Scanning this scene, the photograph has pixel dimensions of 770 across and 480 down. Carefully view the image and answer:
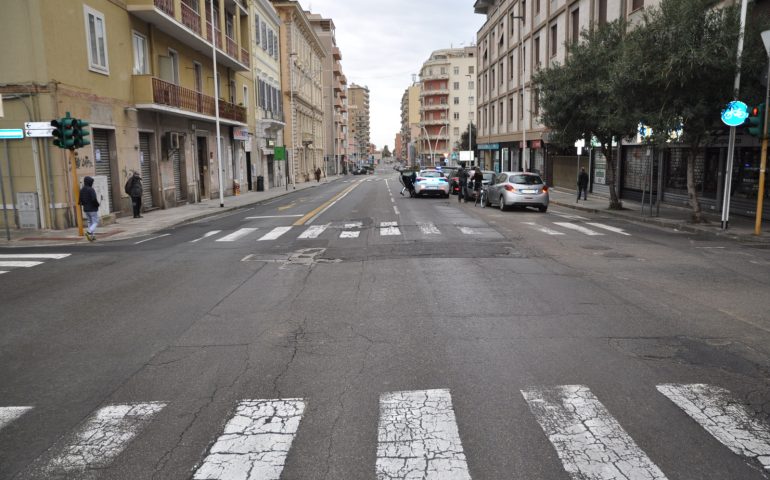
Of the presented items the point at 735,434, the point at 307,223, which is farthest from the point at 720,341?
the point at 307,223

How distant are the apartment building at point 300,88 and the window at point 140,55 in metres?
29.2

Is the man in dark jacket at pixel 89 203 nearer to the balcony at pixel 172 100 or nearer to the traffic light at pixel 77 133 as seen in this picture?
Result: the traffic light at pixel 77 133

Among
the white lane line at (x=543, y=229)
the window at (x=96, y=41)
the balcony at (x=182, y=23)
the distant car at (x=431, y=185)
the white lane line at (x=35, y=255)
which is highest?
the balcony at (x=182, y=23)

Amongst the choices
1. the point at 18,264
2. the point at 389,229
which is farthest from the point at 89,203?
the point at 389,229

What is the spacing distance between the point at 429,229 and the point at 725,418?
11.9 m

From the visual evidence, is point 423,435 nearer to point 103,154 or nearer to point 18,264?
point 18,264

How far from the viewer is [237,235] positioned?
15.9 metres

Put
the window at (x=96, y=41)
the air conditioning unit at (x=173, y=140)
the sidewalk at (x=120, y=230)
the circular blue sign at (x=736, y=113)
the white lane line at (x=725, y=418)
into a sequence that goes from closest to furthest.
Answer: the white lane line at (x=725, y=418), the circular blue sign at (x=736, y=113), the sidewalk at (x=120, y=230), the window at (x=96, y=41), the air conditioning unit at (x=173, y=140)

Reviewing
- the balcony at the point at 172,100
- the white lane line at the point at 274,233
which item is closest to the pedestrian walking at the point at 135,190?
the balcony at the point at 172,100

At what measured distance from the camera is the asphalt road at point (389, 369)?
12.4 ft

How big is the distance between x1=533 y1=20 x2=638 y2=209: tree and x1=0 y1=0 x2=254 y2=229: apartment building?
563 inches

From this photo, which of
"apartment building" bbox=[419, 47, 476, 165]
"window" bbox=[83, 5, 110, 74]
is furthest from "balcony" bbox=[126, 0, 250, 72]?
"apartment building" bbox=[419, 47, 476, 165]

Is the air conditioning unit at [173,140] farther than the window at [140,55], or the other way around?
the air conditioning unit at [173,140]

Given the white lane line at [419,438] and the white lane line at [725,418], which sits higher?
the white lane line at [419,438]
